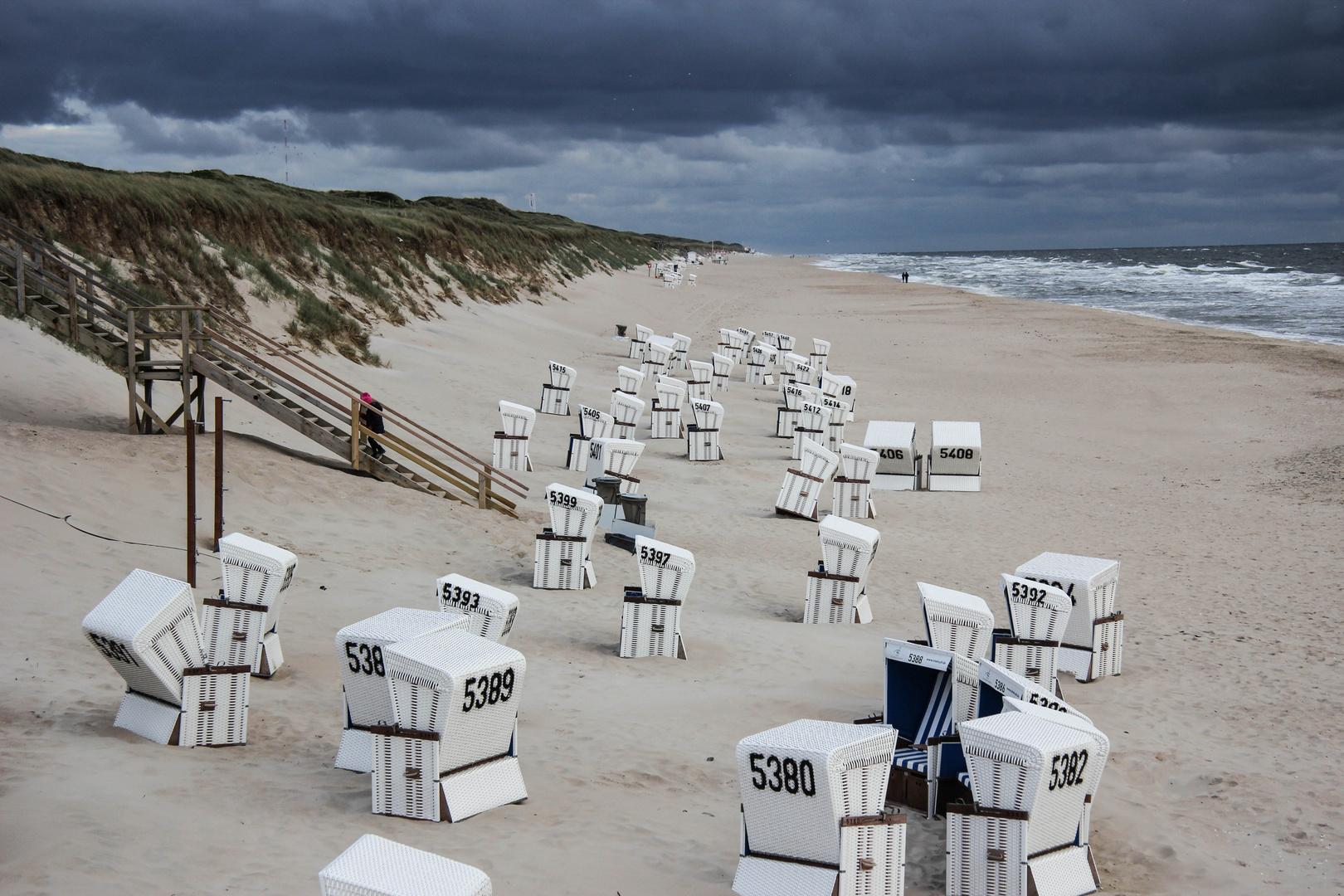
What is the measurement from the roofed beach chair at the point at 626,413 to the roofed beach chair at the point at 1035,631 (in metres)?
14.0

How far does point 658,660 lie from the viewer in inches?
452

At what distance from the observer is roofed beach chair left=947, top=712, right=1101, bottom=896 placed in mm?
6359

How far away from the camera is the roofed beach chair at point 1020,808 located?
20.9 ft

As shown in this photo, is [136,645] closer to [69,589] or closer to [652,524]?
[69,589]

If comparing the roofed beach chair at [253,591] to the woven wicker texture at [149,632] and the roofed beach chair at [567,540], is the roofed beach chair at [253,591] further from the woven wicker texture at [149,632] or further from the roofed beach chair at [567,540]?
the roofed beach chair at [567,540]

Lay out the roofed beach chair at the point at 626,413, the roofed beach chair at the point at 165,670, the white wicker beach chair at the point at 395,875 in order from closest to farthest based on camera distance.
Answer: the white wicker beach chair at the point at 395,875, the roofed beach chair at the point at 165,670, the roofed beach chair at the point at 626,413

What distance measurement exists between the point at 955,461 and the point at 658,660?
38.4ft

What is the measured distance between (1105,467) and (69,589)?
64.9 ft

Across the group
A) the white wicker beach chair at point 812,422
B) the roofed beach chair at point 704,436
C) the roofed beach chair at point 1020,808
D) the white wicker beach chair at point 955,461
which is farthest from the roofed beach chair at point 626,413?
the roofed beach chair at point 1020,808

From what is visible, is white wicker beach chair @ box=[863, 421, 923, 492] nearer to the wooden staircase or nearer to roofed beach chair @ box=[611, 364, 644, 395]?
roofed beach chair @ box=[611, 364, 644, 395]

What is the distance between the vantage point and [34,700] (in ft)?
27.9

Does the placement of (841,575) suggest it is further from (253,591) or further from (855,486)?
(253,591)

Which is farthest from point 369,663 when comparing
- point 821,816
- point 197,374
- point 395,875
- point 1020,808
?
point 197,374

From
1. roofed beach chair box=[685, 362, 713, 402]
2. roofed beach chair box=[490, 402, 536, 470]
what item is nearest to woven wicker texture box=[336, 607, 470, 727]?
roofed beach chair box=[490, 402, 536, 470]
